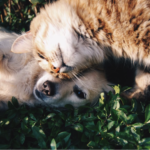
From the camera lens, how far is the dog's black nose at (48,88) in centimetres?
173

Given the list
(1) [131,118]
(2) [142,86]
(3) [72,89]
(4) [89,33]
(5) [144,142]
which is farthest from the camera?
(3) [72,89]

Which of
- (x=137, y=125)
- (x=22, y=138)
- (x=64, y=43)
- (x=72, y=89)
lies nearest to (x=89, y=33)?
(x=64, y=43)

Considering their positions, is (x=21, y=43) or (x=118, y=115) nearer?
(x=118, y=115)

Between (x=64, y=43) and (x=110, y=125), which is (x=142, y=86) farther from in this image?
(x=64, y=43)

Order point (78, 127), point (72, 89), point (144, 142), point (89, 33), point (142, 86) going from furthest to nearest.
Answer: point (72, 89) < point (142, 86) < point (89, 33) < point (78, 127) < point (144, 142)

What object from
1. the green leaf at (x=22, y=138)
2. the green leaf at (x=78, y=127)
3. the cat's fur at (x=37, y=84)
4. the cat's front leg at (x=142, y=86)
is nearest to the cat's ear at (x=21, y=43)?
the cat's fur at (x=37, y=84)

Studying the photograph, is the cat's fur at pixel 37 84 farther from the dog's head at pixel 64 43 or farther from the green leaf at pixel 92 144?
the green leaf at pixel 92 144

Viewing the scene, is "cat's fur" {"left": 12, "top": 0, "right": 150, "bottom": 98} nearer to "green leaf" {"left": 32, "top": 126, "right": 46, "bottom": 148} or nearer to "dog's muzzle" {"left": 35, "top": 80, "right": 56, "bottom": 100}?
"dog's muzzle" {"left": 35, "top": 80, "right": 56, "bottom": 100}

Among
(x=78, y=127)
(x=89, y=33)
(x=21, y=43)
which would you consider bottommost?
(x=78, y=127)

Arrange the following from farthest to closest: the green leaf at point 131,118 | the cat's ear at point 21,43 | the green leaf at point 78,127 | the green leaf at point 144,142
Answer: the cat's ear at point 21,43, the green leaf at point 78,127, the green leaf at point 131,118, the green leaf at point 144,142

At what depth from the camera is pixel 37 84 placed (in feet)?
6.11

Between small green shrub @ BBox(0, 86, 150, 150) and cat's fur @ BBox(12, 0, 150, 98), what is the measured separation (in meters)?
0.33

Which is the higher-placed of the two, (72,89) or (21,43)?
(21,43)

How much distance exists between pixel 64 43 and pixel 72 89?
0.55 m
